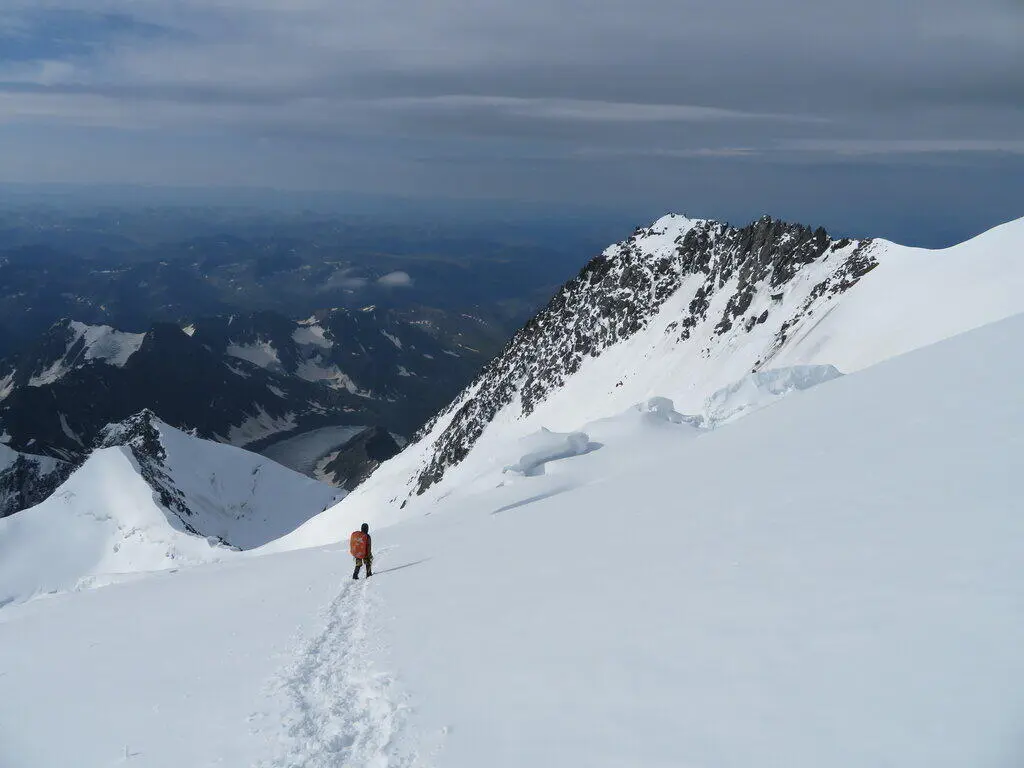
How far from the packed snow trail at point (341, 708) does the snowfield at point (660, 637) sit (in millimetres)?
44

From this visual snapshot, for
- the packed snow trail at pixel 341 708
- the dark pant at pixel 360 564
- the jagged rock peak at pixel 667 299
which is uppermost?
the packed snow trail at pixel 341 708

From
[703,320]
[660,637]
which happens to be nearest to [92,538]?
[703,320]

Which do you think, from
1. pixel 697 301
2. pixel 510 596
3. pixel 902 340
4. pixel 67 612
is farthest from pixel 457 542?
pixel 697 301

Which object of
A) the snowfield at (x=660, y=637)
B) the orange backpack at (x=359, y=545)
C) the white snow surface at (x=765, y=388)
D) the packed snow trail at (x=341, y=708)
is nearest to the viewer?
the snowfield at (x=660, y=637)

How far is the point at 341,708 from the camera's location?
965cm

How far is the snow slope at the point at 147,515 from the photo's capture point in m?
77.1

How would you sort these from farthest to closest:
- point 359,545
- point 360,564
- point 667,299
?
point 667,299
point 360,564
point 359,545

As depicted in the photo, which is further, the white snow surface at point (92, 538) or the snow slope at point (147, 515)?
the snow slope at point (147, 515)

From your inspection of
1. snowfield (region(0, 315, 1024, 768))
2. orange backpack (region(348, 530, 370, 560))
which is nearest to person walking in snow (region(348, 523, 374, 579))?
orange backpack (region(348, 530, 370, 560))

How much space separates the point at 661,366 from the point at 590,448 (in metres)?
49.1

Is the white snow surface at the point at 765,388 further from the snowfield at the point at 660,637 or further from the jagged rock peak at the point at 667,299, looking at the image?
the jagged rock peak at the point at 667,299

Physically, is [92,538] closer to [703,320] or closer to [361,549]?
[703,320]

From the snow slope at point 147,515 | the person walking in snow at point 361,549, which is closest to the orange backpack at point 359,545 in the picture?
the person walking in snow at point 361,549

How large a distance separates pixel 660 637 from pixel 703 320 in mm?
76685
